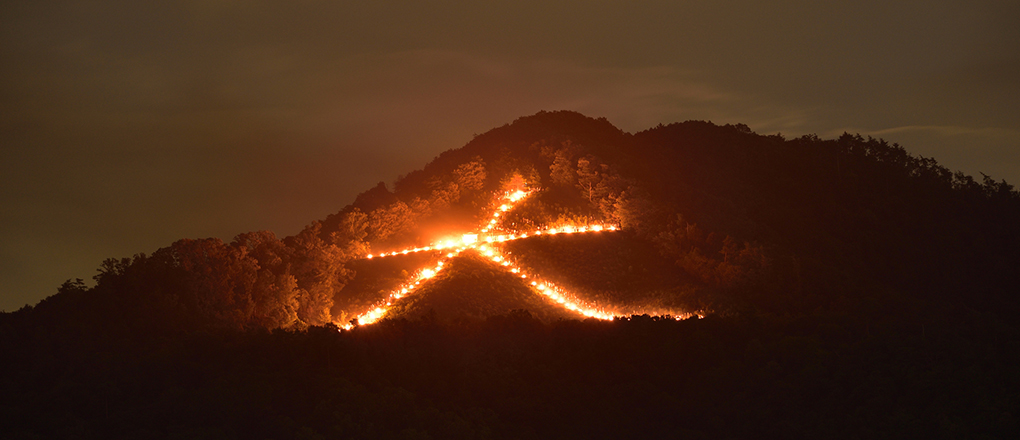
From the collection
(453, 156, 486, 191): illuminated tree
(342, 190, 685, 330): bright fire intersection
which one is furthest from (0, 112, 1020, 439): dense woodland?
(342, 190, 685, 330): bright fire intersection

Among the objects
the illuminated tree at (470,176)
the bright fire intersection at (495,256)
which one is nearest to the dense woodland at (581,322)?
the illuminated tree at (470,176)

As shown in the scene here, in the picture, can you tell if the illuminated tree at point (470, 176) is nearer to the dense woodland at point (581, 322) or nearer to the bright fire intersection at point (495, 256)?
the dense woodland at point (581, 322)

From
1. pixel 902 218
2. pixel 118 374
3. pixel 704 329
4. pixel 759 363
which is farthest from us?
pixel 902 218

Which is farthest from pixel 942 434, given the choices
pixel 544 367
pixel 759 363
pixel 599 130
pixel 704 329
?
pixel 599 130

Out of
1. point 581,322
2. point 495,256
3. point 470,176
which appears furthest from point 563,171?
point 581,322

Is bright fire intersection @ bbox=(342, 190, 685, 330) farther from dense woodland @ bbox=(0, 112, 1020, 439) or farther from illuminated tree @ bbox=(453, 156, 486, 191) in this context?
illuminated tree @ bbox=(453, 156, 486, 191)

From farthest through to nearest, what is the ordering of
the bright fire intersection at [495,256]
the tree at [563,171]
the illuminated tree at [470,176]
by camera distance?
1. the illuminated tree at [470,176]
2. the tree at [563,171]
3. the bright fire intersection at [495,256]

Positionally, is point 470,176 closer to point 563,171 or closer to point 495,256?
point 563,171

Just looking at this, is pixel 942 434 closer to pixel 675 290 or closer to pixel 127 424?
pixel 675 290
